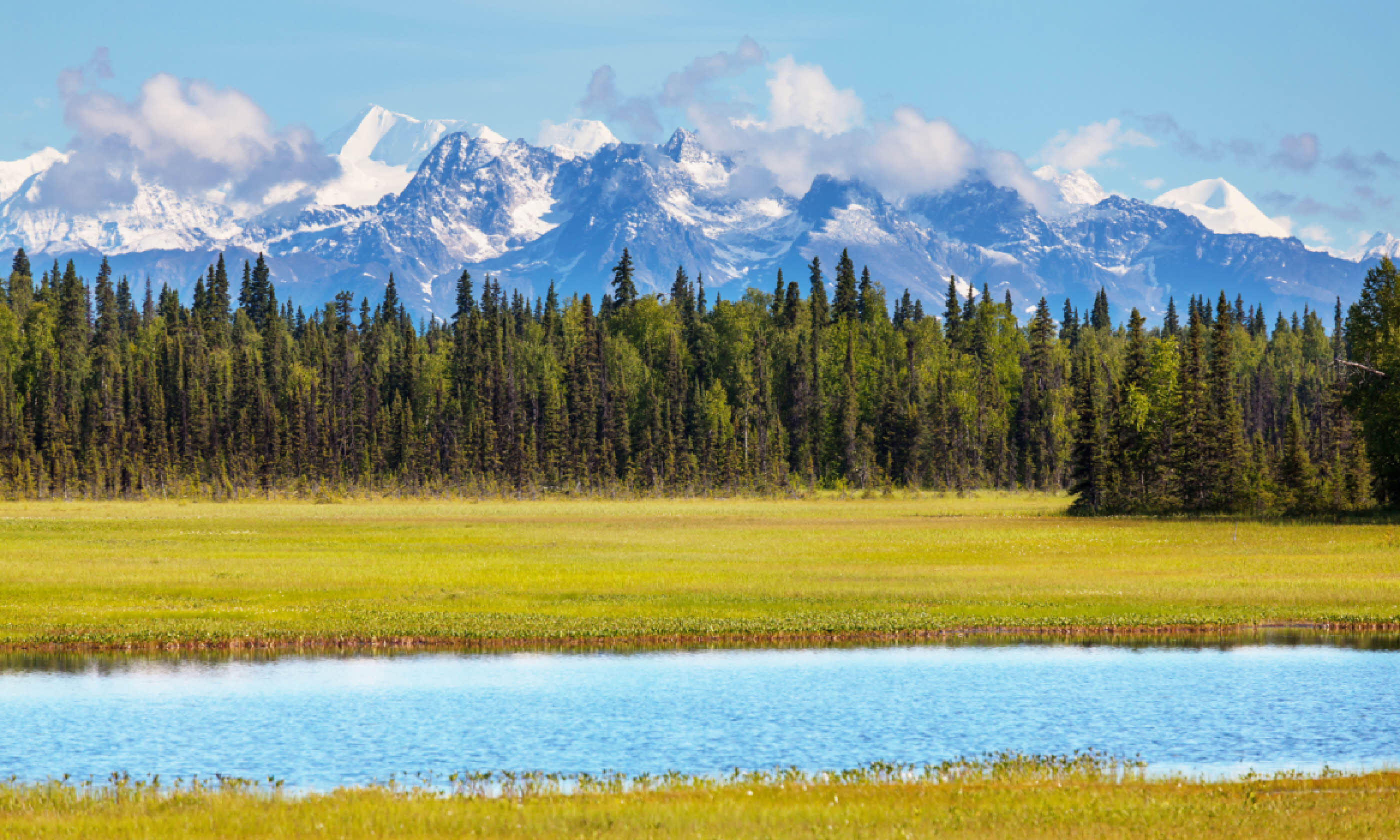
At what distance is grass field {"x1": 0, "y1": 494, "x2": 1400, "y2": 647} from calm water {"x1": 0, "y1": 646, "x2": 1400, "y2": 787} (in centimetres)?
443

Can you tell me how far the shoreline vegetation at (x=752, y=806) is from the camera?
16.2m

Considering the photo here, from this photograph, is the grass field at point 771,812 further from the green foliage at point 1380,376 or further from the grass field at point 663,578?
the green foliage at point 1380,376

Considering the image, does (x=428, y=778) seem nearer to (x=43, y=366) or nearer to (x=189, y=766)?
(x=189, y=766)

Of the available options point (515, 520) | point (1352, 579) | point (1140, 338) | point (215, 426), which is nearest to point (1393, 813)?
point (1352, 579)

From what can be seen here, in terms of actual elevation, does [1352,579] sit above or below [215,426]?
below

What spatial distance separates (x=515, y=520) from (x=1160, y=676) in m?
68.2

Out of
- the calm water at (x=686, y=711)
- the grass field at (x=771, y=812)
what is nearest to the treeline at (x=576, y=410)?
the calm water at (x=686, y=711)

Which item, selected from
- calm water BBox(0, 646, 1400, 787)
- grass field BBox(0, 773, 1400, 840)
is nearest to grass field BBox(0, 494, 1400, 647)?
calm water BBox(0, 646, 1400, 787)

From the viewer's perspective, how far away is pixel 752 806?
17.6 metres

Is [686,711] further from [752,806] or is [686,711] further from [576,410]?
[576,410]

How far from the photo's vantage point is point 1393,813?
16.5 m

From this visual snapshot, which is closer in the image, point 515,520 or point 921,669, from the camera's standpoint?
point 921,669

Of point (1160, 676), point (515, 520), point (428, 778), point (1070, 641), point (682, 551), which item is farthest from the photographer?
point (515, 520)

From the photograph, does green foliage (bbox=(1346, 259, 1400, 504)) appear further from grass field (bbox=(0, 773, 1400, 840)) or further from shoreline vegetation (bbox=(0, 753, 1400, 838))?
grass field (bbox=(0, 773, 1400, 840))
